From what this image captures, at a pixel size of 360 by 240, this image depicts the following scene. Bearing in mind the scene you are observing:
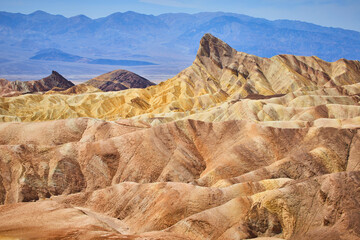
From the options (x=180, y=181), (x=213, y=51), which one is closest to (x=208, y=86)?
(x=213, y=51)

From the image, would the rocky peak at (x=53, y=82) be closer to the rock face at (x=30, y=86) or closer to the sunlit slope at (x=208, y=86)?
the rock face at (x=30, y=86)

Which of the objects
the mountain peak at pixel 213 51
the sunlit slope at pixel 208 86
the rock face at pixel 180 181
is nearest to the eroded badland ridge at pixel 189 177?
the rock face at pixel 180 181

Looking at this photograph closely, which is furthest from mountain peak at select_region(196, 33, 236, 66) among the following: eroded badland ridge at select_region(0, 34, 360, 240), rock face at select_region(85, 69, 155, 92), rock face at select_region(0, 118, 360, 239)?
rock face at select_region(0, 118, 360, 239)

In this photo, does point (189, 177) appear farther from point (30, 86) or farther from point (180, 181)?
point (30, 86)

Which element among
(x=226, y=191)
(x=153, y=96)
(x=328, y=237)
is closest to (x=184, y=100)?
(x=153, y=96)

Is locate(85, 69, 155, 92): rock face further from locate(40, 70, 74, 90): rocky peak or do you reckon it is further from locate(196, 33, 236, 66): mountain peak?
locate(196, 33, 236, 66): mountain peak
